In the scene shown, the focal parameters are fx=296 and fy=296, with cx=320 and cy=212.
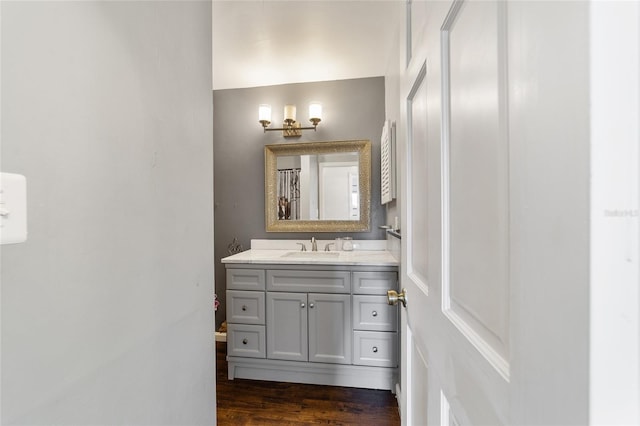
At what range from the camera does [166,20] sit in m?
0.84

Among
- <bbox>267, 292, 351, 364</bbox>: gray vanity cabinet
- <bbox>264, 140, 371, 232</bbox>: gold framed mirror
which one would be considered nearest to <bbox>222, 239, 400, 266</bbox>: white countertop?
<bbox>264, 140, 371, 232</bbox>: gold framed mirror

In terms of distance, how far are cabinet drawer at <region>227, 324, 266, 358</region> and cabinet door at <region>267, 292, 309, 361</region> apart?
62 millimetres

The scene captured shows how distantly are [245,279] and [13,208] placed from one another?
1817 millimetres

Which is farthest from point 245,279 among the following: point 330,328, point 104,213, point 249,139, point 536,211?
point 536,211

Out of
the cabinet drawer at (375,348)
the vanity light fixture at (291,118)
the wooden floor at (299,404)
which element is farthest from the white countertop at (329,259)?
the vanity light fixture at (291,118)

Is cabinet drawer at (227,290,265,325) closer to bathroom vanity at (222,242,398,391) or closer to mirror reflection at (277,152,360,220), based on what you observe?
bathroom vanity at (222,242,398,391)

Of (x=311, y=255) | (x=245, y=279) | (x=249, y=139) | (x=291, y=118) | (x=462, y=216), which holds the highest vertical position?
(x=291, y=118)

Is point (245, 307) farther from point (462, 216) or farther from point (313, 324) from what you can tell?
point (462, 216)

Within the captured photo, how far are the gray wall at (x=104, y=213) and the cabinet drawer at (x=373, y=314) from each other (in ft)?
4.06

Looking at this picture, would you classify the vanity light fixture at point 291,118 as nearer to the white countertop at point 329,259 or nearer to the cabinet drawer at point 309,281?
the white countertop at point 329,259

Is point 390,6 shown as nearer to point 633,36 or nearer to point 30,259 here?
point 633,36

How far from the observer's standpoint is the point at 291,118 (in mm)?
2625

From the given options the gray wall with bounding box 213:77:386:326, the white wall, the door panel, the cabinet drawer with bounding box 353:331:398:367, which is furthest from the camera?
the gray wall with bounding box 213:77:386:326

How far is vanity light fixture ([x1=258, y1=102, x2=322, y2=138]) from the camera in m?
2.57
